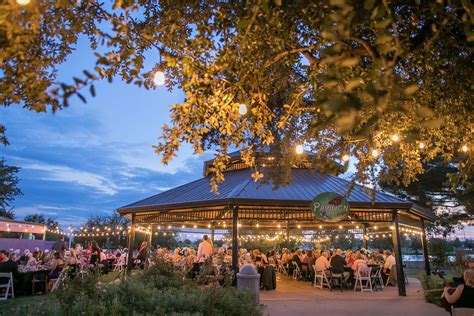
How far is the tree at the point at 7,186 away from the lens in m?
33.6

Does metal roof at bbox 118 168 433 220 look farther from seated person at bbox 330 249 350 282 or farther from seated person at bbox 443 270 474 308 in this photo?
seated person at bbox 443 270 474 308

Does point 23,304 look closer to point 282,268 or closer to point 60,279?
point 60,279

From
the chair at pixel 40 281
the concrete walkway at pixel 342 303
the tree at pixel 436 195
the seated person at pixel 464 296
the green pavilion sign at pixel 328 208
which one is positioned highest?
the tree at pixel 436 195

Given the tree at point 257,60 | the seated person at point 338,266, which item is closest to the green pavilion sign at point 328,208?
the seated person at point 338,266

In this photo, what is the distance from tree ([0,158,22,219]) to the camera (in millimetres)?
33594

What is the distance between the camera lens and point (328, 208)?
32.8 ft

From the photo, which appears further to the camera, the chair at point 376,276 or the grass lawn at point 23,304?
the chair at point 376,276

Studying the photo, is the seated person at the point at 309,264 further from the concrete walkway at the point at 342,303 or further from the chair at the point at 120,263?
the chair at the point at 120,263

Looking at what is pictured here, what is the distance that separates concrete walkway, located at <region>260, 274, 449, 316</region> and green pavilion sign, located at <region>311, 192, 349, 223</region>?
7.37 ft

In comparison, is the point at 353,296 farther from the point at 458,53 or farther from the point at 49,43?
the point at 49,43

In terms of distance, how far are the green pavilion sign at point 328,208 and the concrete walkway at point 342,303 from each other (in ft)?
7.37

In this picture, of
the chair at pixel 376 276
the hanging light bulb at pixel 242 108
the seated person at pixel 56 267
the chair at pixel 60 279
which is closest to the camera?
the hanging light bulb at pixel 242 108

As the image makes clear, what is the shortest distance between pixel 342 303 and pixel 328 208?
250 centimetres

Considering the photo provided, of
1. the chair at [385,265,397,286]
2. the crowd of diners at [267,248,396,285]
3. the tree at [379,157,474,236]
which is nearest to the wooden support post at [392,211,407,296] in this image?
the crowd of diners at [267,248,396,285]
